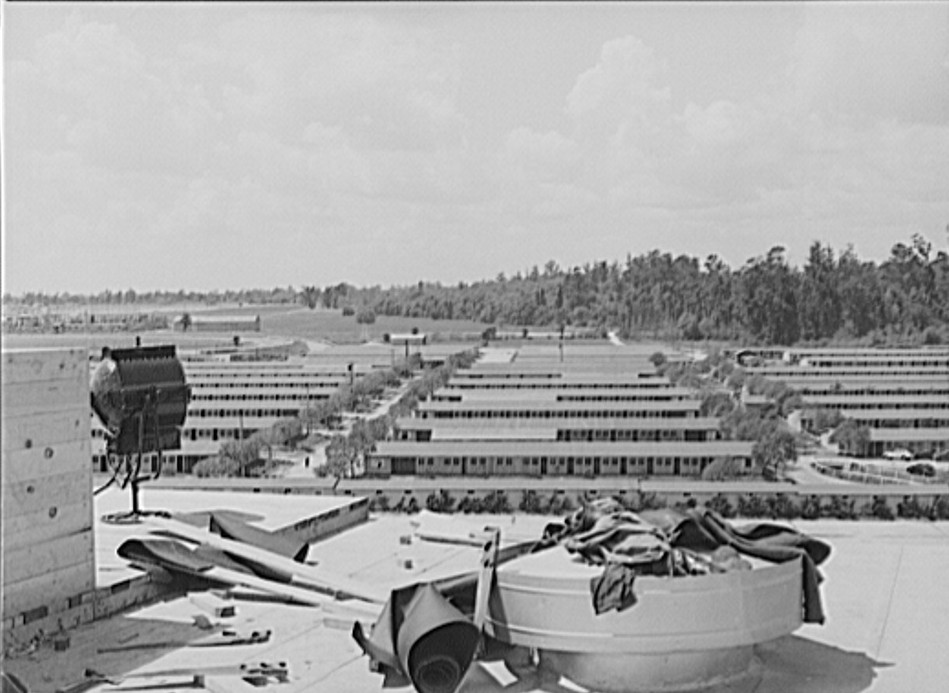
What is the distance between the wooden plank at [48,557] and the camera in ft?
10.4

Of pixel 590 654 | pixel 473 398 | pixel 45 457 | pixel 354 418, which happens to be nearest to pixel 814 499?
pixel 473 398

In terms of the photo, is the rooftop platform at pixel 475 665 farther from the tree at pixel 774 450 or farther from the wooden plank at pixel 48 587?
the tree at pixel 774 450

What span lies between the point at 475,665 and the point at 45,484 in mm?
1186

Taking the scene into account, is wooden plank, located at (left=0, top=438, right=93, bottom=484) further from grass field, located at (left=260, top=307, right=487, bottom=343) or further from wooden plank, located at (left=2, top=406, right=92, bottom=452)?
grass field, located at (left=260, top=307, right=487, bottom=343)

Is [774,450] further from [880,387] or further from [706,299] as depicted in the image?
[706,299]

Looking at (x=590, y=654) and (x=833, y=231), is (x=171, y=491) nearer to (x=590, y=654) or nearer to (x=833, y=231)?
(x=590, y=654)

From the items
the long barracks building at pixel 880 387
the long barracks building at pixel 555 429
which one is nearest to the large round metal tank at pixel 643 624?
the long barracks building at pixel 555 429

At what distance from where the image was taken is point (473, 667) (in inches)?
121

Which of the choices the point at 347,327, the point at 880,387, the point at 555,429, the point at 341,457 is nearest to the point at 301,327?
the point at 347,327

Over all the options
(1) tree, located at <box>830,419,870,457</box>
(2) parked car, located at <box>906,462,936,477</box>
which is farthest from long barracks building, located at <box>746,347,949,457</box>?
(2) parked car, located at <box>906,462,936,477</box>

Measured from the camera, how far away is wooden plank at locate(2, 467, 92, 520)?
3.17 m

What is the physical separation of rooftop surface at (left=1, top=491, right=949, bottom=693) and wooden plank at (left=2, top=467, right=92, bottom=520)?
35 centimetres

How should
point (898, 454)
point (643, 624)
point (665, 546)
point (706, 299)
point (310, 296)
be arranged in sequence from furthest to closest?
1. point (706, 299)
2. point (310, 296)
3. point (898, 454)
4. point (665, 546)
5. point (643, 624)

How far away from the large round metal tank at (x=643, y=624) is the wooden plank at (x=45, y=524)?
115 centimetres
